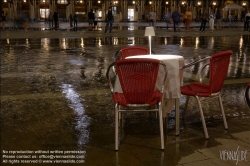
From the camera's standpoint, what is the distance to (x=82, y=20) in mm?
59250

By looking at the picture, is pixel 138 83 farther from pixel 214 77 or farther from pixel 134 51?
pixel 134 51

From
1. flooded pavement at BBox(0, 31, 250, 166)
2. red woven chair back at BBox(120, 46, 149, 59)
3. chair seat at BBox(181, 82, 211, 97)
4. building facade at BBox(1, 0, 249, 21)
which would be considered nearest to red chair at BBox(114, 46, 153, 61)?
red woven chair back at BBox(120, 46, 149, 59)

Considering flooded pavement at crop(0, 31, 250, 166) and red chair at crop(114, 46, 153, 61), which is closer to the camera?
flooded pavement at crop(0, 31, 250, 166)

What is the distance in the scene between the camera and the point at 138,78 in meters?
4.39

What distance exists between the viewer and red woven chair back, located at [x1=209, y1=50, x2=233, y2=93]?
481 cm

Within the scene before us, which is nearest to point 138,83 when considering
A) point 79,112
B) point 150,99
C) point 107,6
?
point 150,99

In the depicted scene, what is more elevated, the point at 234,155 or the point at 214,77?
the point at 214,77

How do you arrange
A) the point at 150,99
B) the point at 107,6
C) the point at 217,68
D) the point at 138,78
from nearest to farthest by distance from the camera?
the point at 138,78
the point at 150,99
the point at 217,68
the point at 107,6

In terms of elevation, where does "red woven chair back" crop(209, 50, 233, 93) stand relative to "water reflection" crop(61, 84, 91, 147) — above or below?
above

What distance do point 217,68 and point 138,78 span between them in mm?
1188

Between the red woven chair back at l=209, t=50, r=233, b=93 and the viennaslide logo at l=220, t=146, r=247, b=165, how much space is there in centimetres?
93

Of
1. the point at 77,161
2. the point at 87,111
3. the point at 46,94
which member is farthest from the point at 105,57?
the point at 77,161

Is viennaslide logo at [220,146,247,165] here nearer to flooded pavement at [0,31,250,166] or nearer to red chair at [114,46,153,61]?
flooded pavement at [0,31,250,166]

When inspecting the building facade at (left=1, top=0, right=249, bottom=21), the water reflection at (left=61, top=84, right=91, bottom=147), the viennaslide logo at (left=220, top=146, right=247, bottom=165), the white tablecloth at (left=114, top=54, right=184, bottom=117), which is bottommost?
the viennaslide logo at (left=220, top=146, right=247, bottom=165)
